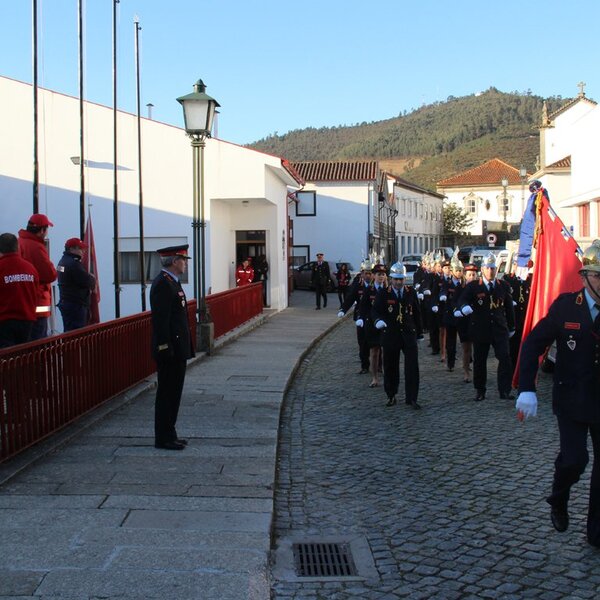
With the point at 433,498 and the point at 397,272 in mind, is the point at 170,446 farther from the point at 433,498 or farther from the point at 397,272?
the point at 397,272

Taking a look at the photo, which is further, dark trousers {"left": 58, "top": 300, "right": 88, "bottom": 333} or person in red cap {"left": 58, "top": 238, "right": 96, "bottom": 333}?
dark trousers {"left": 58, "top": 300, "right": 88, "bottom": 333}

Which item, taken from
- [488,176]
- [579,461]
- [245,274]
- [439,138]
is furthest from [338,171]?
[439,138]

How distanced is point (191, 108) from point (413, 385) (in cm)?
651

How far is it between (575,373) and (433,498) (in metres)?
1.76

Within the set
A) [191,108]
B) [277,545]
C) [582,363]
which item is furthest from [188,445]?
[191,108]

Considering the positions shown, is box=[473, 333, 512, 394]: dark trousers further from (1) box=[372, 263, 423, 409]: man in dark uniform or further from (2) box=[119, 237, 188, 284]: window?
(2) box=[119, 237, 188, 284]: window

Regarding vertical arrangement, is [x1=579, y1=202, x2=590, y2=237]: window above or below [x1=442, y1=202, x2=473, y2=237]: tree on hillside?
below

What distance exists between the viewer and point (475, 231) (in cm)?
9112

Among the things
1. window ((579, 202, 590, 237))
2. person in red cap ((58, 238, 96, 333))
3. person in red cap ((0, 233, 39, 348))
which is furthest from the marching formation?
window ((579, 202, 590, 237))

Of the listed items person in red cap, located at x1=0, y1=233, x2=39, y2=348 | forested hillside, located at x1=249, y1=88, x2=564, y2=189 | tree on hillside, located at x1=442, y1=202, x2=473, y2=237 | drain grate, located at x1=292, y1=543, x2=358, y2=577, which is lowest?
drain grate, located at x1=292, y1=543, x2=358, y2=577

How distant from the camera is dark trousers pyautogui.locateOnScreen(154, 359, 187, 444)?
723cm

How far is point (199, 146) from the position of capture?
45.4ft

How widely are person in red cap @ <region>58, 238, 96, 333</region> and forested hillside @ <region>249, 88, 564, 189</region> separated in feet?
376

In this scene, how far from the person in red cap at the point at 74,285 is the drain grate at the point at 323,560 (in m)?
5.38
